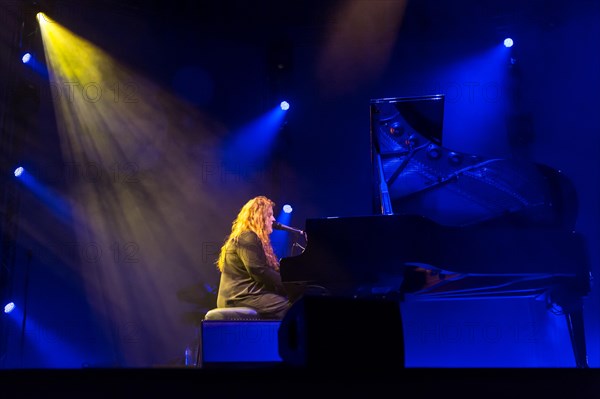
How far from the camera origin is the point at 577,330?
3.03 m

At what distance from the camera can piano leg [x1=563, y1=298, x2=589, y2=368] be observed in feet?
9.78

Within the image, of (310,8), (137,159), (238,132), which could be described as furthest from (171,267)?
(310,8)

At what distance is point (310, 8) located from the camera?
6664 mm

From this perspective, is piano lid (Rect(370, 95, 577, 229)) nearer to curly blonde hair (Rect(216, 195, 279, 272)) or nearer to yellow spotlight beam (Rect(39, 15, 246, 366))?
curly blonde hair (Rect(216, 195, 279, 272))

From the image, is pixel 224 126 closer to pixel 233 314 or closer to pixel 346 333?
pixel 233 314

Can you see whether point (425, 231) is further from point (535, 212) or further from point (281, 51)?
point (281, 51)

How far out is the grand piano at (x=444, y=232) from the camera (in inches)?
111

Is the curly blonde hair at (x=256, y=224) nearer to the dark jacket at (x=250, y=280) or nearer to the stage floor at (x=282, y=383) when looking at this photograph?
the dark jacket at (x=250, y=280)

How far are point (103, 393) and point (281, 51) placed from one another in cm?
574

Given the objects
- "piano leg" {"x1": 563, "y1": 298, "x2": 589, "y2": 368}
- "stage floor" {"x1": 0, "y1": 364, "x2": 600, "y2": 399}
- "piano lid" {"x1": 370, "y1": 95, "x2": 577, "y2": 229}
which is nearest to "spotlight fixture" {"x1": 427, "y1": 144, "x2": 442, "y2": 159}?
"piano lid" {"x1": 370, "y1": 95, "x2": 577, "y2": 229}

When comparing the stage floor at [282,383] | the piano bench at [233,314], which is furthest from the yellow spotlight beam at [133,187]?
the stage floor at [282,383]

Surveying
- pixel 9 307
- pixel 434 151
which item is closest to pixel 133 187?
pixel 9 307

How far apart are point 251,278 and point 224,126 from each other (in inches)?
114

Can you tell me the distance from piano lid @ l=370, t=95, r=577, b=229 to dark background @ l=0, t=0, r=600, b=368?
3132 millimetres
